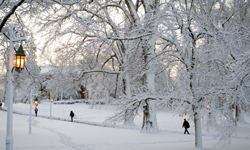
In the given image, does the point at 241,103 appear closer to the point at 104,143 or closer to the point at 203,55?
the point at 203,55

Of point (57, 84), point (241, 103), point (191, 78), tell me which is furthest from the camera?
point (57, 84)

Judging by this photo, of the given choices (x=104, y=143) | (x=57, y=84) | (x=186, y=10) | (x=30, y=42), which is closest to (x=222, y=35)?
(x=186, y=10)

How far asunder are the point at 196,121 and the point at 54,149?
6.24 metres

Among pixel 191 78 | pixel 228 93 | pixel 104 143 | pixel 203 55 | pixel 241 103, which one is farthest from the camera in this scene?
pixel 104 143

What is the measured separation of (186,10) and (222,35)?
1.67m

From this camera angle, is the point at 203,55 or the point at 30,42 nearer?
the point at 203,55

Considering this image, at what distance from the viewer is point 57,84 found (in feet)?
67.3

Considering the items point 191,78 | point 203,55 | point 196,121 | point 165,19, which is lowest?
point 196,121

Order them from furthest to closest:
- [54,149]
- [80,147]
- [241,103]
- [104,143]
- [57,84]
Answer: [57,84]
[104,143]
[80,147]
[54,149]
[241,103]

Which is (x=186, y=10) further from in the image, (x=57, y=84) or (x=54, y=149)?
(x=57, y=84)

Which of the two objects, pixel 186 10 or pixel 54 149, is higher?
pixel 186 10

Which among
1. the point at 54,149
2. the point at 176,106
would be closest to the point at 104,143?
the point at 54,149

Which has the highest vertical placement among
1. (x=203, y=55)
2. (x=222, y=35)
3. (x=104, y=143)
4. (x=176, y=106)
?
(x=222, y=35)

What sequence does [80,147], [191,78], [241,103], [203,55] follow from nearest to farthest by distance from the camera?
[241,103] < [203,55] < [191,78] < [80,147]
